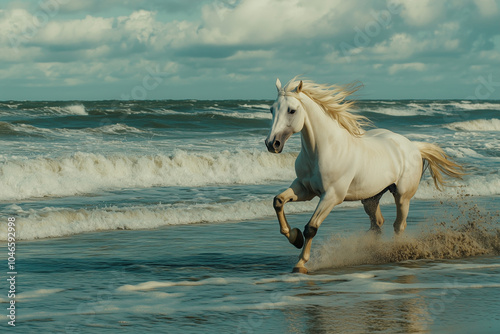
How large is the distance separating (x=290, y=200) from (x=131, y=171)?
11182 mm

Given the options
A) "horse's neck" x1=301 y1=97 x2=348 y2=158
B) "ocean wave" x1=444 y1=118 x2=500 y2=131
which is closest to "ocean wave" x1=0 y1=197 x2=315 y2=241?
"horse's neck" x1=301 y1=97 x2=348 y2=158

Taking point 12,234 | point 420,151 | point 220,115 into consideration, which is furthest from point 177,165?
point 220,115

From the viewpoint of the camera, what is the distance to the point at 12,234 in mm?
9109

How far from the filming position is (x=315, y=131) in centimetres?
672

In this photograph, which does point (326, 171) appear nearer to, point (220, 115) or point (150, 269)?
point (150, 269)

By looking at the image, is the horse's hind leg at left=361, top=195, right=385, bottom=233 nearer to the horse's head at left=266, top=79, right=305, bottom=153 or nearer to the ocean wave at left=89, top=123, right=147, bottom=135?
the horse's head at left=266, top=79, right=305, bottom=153

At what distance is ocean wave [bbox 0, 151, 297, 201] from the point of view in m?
14.3

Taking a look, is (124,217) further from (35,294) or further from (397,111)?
(397,111)

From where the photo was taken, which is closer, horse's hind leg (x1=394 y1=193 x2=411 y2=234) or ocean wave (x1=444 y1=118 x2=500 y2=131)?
horse's hind leg (x1=394 y1=193 x2=411 y2=234)

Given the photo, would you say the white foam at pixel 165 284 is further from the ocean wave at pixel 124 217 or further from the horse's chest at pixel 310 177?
the ocean wave at pixel 124 217

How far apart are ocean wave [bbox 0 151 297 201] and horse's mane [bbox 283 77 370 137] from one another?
27.2ft

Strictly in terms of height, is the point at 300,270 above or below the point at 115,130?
below

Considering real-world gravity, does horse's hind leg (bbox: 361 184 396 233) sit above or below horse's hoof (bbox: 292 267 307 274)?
above

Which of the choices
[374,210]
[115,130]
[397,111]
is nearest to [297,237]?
[374,210]
